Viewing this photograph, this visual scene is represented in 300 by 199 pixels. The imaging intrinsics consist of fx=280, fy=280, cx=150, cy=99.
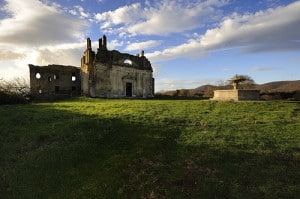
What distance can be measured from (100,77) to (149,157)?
2812cm

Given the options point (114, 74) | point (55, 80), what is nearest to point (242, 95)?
point (114, 74)

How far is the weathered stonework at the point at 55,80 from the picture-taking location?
44000 mm

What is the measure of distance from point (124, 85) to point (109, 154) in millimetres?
29211

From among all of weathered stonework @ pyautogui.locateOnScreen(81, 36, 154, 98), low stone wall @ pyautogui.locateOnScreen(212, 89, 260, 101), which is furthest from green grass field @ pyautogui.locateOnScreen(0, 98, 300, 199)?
weathered stonework @ pyautogui.locateOnScreen(81, 36, 154, 98)

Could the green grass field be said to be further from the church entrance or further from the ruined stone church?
the church entrance

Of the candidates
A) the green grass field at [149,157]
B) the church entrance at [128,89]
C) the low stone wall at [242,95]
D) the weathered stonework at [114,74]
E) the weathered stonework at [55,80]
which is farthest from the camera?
the weathered stonework at [55,80]

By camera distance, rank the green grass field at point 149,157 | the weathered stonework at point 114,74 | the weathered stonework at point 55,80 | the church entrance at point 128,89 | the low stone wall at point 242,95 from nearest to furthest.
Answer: the green grass field at point 149,157 → the low stone wall at point 242,95 → the weathered stonework at point 114,74 → the church entrance at point 128,89 → the weathered stonework at point 55,80

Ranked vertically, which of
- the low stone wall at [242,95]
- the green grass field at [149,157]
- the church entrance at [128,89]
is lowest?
the green grass field at [149,157]

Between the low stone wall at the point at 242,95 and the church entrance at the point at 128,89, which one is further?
the church entrance at the point at 128,89

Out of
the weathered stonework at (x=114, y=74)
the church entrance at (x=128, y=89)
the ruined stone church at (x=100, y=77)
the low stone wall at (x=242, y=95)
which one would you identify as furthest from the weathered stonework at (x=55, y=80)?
the low stone wall at (x=242, y=95)

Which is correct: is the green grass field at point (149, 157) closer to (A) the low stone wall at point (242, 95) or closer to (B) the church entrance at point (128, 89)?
(A) the low stone wall at point (242, 95)

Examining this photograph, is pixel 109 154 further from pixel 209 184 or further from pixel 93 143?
pixel 209 184

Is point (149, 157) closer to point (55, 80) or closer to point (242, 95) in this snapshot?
point (242, 95)

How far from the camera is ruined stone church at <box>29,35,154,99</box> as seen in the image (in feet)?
126
